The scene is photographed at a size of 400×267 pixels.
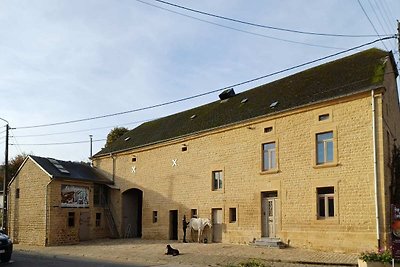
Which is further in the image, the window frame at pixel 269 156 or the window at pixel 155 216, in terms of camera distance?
the window at pixel 155 216

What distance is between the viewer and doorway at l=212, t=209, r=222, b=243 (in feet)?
88.7

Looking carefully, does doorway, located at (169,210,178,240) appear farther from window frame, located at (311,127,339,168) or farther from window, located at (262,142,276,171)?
window frame, located at (311,127,339,168)

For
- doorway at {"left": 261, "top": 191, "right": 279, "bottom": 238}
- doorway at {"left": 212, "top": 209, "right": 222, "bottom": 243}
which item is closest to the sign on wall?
doorway at {"left": 212, "top": 209, "right": 222, "bottom": 243}

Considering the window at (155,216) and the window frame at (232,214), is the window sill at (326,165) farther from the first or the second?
the window at (155,216)

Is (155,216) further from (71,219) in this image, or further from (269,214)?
(269,214)

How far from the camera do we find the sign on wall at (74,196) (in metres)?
31.6

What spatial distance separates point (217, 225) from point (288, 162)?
631 centimetres

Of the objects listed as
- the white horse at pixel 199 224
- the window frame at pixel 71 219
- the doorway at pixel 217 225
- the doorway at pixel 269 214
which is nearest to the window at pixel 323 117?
the doorway at pixel 269 214

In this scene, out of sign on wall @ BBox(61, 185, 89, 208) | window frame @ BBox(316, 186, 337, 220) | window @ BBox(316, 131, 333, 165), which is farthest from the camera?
sign on wall @ BBox(61, 185, 89, 208)

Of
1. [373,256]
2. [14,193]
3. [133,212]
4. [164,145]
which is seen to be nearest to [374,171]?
A: [373,256]

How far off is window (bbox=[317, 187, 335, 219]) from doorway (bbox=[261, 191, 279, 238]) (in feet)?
8.34

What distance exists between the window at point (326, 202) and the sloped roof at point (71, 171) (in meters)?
17.2

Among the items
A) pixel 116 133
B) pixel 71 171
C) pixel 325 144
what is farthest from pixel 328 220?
pixel 116 133

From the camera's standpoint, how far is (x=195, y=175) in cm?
2898
